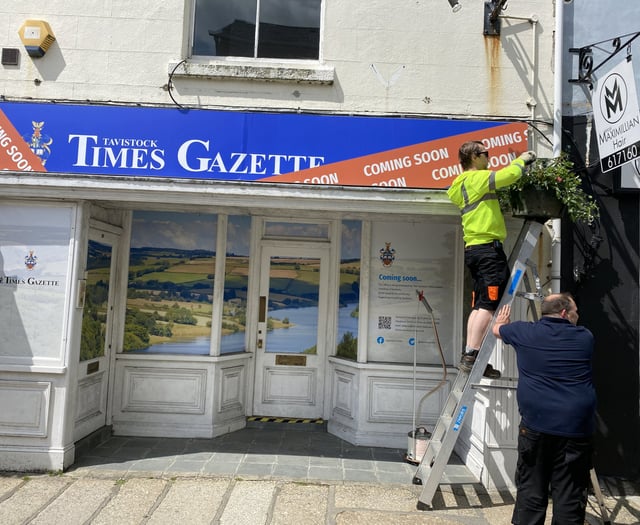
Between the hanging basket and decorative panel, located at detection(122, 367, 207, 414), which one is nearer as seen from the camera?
the hanging basket

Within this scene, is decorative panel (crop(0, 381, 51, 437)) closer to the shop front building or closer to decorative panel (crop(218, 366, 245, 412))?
the shop front building

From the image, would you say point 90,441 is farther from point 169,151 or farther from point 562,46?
point 562,46

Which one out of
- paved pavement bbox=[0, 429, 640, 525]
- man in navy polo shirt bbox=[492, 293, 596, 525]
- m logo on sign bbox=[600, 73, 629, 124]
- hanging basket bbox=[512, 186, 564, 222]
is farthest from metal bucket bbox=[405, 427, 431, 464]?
m logo on sign bbox=[600, 73, 629, 124]

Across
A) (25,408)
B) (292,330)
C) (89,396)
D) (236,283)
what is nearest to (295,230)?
(236,283)

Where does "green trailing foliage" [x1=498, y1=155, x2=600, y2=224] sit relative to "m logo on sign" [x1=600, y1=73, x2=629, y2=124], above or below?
below

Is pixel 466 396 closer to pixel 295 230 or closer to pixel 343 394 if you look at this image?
pixel 343 394

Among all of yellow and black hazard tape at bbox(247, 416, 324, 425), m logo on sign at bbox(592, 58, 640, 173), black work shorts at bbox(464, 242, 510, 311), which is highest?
m logo on sign at bbox(592, 58, 640, 173)

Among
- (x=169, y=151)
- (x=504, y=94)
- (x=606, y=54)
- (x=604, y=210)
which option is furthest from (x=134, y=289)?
(x=606, y=54)

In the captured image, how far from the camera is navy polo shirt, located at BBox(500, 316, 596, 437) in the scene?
3.20 m

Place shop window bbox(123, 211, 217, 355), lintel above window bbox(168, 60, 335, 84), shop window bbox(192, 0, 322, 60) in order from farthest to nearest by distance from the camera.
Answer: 1. shop window bbox(123, 211, 217, 355)
2. shop window bbox(192, 0, 322, 60)
3. lintel above window bbox(168, 60, 335, 84)

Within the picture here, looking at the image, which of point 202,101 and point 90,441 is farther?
point 90,441

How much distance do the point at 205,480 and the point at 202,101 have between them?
370 cm

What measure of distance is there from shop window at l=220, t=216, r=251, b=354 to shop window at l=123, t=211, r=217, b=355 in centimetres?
21

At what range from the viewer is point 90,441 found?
5.21m
